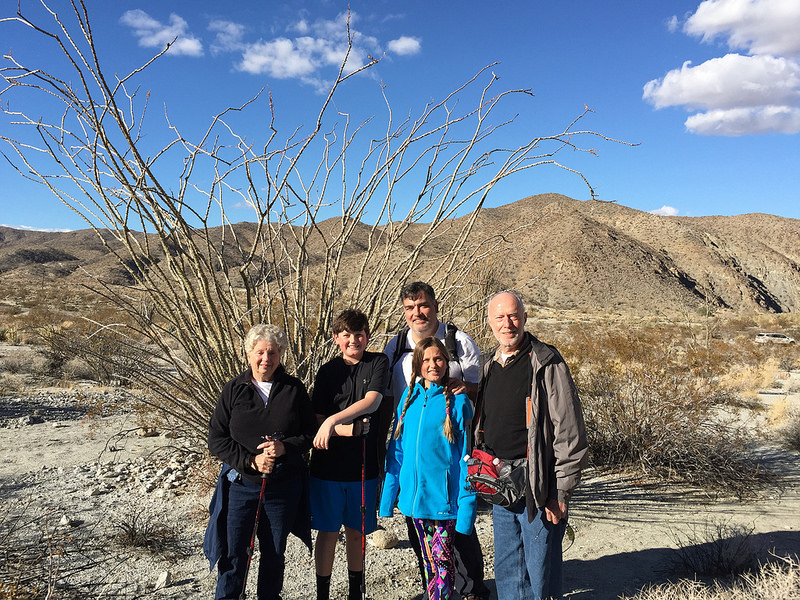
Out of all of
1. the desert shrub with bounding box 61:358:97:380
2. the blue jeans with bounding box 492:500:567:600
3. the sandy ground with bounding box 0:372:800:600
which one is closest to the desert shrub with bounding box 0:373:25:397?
the desert shrub with bounding box 61:358:97:380

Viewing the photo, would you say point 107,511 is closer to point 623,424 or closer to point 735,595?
point 735,595

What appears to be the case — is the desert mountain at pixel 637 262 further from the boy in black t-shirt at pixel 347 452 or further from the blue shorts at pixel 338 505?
the blue shorts at pixel 338 505

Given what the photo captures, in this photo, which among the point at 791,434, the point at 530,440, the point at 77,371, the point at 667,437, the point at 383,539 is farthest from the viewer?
the point at 77,371

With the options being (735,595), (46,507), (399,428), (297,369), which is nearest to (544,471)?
(399,428)

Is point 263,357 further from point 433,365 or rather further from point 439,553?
point 439,553

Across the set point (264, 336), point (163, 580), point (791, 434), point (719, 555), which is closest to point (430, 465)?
point (264, 336)

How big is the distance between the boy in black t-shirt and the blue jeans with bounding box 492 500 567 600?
0.66 metres

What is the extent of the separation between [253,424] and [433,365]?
0.87m

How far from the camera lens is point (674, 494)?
4.69 meters

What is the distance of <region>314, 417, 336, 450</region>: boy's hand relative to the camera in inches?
99.8

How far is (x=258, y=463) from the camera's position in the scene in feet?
8.00

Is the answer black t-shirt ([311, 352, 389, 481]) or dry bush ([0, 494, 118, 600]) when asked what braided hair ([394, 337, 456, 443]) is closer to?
black t-shirt ([311, 352, 389, 481])

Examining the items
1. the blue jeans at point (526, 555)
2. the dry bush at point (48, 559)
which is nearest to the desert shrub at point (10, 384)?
the dry bush at point (48, 559)

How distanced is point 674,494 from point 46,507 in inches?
196
